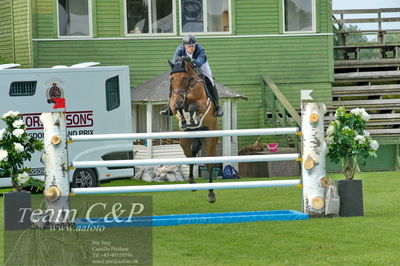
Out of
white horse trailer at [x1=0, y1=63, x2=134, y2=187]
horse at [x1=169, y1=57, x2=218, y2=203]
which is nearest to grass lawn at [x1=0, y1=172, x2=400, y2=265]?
horse at [x1=169, y1=57, x2=218, y2=203]

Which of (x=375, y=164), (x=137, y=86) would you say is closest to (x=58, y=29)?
(x=137, y=86)

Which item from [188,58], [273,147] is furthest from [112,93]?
[188,58]

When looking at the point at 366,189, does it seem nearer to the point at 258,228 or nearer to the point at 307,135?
the point at 307,135

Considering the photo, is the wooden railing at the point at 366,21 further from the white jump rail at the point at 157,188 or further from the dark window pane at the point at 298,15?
the white jump rail at the point at 157,188

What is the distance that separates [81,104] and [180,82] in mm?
7281

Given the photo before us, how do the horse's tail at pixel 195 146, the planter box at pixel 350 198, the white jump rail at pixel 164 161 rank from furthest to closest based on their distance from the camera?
the horse's tail at pixel 195 146 < the planter box at pixel 350 198 < the white jump rail at pixel 164 161

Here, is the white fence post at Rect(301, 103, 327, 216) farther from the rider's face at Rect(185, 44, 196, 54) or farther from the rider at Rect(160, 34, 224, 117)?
the rider's face at Rect(185, 44, 196, 54)

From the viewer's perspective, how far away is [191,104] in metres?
12.9

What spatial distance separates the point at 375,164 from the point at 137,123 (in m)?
6.49

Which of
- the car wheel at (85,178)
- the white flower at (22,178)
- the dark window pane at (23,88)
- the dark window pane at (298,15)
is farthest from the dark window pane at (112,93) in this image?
the white flower at (22,178)

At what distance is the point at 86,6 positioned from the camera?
952 inches

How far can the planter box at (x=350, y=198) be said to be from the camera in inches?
456

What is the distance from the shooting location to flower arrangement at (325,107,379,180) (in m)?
11.6

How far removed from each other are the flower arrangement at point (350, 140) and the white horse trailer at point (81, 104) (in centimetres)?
841
